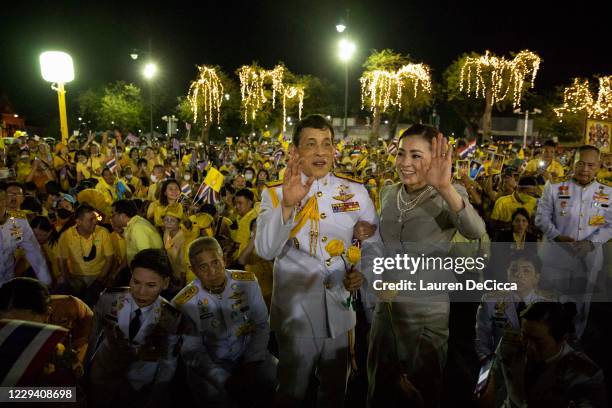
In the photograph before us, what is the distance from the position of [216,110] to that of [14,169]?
101 feet

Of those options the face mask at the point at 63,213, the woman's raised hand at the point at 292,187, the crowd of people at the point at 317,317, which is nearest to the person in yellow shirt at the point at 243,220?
the crowd of people at the point at 317,317

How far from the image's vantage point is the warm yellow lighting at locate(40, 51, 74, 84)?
11500mm

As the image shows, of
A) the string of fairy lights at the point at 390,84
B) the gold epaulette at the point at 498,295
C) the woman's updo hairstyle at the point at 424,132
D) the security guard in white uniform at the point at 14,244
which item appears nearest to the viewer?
the woman's updo hairstyle at the point at 424,132

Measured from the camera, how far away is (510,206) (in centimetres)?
748

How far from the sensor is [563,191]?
17.7 feet

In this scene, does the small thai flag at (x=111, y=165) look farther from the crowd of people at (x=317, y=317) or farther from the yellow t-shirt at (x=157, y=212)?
the crowd of people at (x=317, y=317)

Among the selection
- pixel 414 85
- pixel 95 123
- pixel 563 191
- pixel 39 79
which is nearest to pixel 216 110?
pixel 95 123

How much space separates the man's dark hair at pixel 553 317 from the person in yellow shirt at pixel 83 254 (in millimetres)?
5065

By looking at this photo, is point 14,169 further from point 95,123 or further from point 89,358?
point 95,123

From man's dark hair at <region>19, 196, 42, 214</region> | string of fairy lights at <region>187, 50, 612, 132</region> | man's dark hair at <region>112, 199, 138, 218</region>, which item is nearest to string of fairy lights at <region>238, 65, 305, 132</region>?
string of fairy lights at <region>187, 50, 612, 132</region>

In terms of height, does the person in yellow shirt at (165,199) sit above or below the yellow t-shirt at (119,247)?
above

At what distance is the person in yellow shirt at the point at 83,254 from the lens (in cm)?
580

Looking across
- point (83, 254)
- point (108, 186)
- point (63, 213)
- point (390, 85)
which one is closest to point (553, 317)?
point (83, 254)

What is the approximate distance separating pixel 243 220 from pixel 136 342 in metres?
3.22
